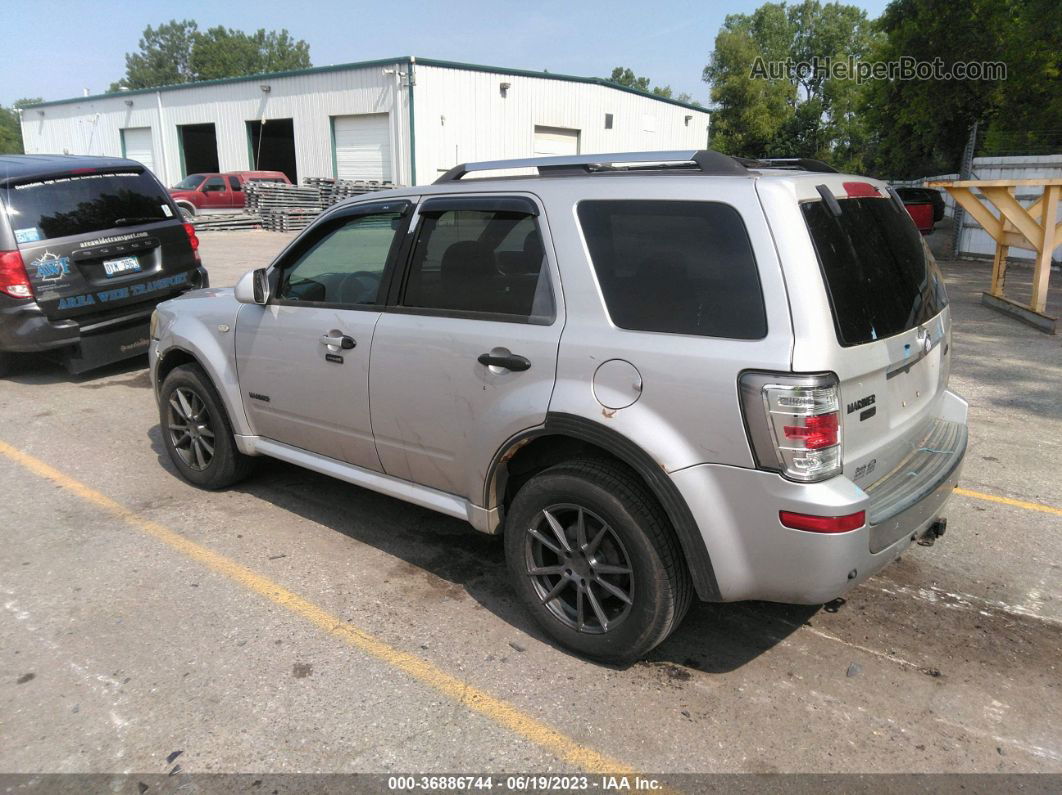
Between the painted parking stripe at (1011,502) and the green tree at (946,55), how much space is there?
18.6 metres

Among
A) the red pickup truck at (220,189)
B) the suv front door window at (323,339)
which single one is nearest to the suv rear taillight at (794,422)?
the suv front door window at (323,339)

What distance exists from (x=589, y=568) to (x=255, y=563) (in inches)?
74.9

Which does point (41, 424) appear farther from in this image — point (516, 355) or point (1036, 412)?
point (1036, 412)

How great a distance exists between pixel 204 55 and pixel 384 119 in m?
95.4

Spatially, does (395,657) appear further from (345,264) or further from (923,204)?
(923,204)

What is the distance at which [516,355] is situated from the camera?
3244mm

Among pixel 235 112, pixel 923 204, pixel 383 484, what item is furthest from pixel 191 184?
pixel 383 484

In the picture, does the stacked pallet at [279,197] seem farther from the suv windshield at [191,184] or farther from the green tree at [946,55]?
the green tree at [946,55]

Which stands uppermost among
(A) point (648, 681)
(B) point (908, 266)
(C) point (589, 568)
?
(B) point (908, 266)

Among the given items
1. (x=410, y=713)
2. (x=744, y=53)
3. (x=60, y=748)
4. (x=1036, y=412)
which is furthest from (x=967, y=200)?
(x=744, y=53)

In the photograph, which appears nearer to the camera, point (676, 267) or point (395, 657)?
point (676, 267)

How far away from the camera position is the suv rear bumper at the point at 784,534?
2.65 metres

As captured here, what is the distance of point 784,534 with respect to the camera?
268 cm

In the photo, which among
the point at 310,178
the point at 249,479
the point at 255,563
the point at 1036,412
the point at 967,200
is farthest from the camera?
the point at 310,178
